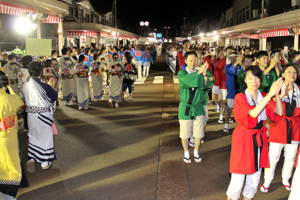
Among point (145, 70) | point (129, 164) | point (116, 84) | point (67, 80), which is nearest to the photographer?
point (129, 164)

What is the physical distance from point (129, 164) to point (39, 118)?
1.69 m

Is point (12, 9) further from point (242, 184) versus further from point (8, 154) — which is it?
point (242, 184)

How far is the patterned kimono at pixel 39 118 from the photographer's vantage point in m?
4.66

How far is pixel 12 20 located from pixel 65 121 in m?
14.0

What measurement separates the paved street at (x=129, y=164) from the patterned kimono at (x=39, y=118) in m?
0.36

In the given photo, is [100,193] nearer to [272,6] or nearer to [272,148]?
[272,148]

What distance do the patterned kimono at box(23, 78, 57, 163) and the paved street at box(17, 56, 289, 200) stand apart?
0.36 m

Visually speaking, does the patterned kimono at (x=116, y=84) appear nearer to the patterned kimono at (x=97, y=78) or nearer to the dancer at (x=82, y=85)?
the patterned kimono at (x=97, y=78)

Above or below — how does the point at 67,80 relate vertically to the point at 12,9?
below

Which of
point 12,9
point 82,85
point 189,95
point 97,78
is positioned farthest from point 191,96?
point 12,9

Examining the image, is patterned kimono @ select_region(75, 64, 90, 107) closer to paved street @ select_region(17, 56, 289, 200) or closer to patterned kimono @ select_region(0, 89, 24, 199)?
paved street @ select_region(17, 56, 289, 200)

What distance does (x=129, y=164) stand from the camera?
5.17 m

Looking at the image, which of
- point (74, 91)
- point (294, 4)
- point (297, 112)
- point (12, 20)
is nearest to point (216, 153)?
point (297, 112)

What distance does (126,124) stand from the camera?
7824 millimetres
